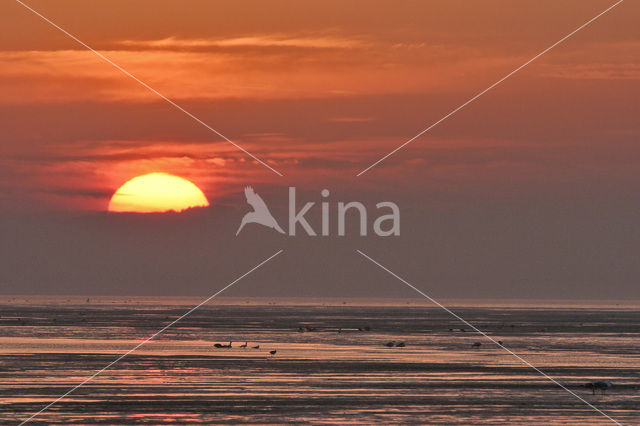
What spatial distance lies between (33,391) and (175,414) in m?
9.55

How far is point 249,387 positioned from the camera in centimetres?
5172

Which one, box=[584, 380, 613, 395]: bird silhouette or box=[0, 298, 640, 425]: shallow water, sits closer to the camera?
box=[0, 298, 640, 425]: shallow water

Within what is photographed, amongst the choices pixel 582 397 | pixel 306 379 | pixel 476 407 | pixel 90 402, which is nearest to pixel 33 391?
pixel 90 402

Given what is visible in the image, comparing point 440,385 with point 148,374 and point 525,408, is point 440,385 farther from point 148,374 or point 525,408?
point 148,374

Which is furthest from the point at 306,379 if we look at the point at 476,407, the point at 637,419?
the point at 637,419

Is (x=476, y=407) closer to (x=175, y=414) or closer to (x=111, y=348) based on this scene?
(x=175, y=414)

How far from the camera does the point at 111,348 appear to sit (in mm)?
77562

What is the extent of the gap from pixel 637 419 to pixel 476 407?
666 cm

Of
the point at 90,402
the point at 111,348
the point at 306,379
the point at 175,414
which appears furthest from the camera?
the point at 111,348

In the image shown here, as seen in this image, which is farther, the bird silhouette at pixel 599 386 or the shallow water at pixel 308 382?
the bird silhouette at pixel 599 386

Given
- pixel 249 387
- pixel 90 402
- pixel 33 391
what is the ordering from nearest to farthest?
pixel 90 402
pixel 33 391
pixel 249 387

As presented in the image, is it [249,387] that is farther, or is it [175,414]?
[249,387]

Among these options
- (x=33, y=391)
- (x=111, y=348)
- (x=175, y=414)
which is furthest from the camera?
(x=111, y=348)

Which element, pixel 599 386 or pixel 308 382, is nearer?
pixel 599 386
